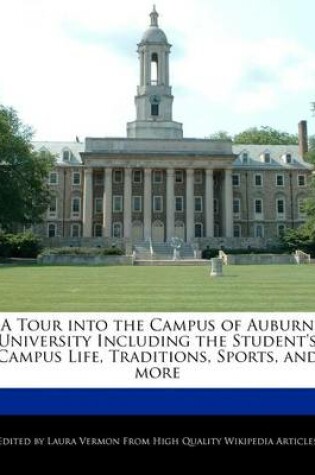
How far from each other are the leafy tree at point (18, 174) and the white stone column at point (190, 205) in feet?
62.0

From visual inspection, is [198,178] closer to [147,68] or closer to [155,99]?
[155,99]

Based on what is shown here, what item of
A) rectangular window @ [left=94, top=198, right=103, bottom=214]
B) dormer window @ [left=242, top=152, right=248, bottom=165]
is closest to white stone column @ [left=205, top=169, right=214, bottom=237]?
dormer window @ [left=242, top=152, right=248, bottom=165]

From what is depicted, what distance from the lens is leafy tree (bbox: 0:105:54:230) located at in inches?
2008

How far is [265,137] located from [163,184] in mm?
32404

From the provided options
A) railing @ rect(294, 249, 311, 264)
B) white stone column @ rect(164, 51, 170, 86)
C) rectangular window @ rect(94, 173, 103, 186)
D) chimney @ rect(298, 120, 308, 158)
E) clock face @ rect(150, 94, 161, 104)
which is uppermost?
white stone column @ rect(164, 51, 170, 86)

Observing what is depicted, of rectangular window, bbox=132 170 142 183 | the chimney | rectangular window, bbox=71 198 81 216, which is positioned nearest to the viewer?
rectangular window, bbox=132 170 142 183

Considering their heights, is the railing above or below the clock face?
below

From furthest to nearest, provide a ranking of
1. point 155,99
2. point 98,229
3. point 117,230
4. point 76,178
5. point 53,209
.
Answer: point 155,99
point 76,178
point 53,209
point 98,229
point 117,230

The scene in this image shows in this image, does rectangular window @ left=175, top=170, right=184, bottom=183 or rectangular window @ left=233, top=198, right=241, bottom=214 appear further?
rectangular window @ left=233, top=198, right=241, bottom=214

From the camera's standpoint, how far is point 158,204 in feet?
232

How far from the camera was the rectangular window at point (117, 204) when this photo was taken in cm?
7019

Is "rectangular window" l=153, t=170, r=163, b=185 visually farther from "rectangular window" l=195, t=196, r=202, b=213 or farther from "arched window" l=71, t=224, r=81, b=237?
"arched window" l=71, t=224, r=81, b=237

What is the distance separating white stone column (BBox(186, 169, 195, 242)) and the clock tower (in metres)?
7.97

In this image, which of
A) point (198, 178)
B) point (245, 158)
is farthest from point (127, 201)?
point (245, 158)
